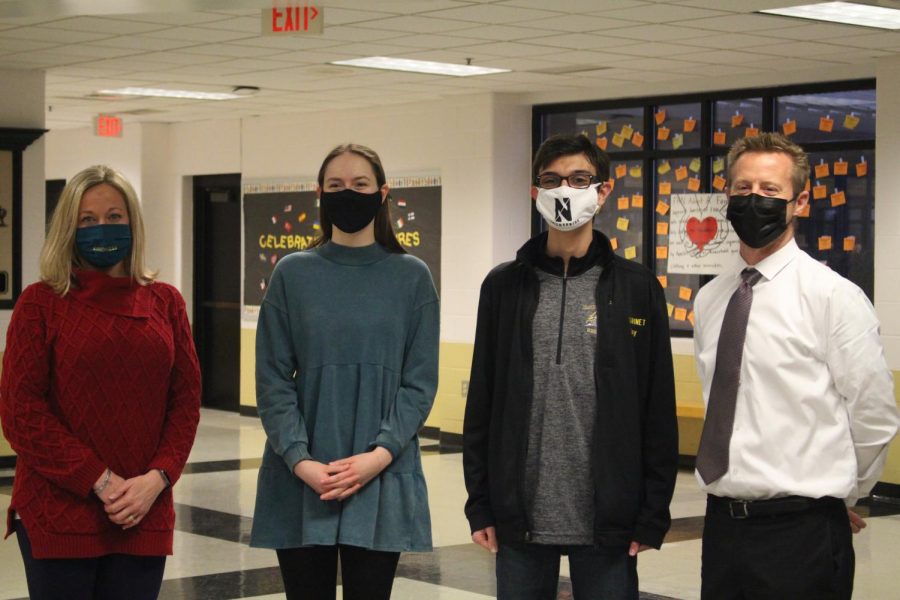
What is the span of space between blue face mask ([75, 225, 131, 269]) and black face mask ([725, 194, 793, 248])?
1363 millimetres

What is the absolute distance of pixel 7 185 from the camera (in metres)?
9.28

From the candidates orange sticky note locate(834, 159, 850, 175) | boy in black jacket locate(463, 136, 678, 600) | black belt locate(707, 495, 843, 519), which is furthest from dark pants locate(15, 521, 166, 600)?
orange sticky note locate(834, 159, 850, 175)

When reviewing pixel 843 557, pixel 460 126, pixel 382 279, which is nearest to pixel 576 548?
pixel 843 557

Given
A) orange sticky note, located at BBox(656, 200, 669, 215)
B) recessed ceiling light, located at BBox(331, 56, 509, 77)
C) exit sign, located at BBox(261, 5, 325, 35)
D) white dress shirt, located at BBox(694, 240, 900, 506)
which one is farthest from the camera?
orange sticky note, located at BBox(656, 200, 669, 215)

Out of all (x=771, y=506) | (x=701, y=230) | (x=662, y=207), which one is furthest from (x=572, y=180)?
(x=662, y=207)

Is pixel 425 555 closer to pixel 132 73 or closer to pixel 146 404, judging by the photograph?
pixel 146 404

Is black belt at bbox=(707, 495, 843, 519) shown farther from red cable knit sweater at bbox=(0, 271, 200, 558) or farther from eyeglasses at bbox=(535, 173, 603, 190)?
red cable knit sweater at bbox=(0, 271, 200, 558)

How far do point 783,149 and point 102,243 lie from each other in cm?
153

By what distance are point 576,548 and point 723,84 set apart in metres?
A: 7.05

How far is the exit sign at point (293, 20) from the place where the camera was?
22.5 ft

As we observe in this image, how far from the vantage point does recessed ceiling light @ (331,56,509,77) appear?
898cm

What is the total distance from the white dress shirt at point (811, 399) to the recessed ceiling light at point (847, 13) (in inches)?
166

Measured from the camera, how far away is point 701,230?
9.70 metres

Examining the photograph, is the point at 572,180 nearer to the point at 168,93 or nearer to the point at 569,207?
the point at 569,207
